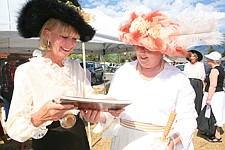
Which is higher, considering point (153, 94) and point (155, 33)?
point (155, 33)

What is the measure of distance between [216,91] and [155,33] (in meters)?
3.72

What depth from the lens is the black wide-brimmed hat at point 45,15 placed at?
1348mm

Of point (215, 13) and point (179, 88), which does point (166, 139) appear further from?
point (215, 13)

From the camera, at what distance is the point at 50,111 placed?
111 cm

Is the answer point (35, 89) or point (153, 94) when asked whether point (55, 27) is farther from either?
point (153, 94)

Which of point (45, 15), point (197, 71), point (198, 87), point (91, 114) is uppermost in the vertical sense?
point (45, 15)

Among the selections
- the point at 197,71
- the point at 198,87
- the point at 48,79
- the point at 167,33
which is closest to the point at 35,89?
the point at 48,79

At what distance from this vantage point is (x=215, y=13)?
1.45 meters

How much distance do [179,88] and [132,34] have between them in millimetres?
452

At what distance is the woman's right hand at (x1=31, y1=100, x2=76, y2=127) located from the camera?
1.09 m

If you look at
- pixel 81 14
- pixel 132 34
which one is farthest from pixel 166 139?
pixel 81 14

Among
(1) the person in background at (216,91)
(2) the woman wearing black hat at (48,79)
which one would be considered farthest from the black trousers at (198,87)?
(2) the woman wearing black hat at (48,79)

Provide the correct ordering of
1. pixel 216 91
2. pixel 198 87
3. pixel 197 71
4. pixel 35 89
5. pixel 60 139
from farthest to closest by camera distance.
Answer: pixel 198 87
pixel 197 71
pixel 216 91
pixel 60 139
pixel 35 89

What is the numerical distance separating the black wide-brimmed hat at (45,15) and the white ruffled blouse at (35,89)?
0.67 feet
